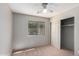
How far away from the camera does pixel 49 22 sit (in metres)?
1.60

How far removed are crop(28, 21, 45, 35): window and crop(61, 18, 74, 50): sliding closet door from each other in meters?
0.41

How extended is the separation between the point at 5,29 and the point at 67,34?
3.80 ft

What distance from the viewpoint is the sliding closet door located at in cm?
164

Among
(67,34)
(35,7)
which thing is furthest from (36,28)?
(67,34)

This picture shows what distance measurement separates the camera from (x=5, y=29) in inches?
55.6

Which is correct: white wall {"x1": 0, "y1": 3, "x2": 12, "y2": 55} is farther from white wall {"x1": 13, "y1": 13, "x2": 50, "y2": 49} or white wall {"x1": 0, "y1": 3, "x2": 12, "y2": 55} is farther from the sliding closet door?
the sliding closet door

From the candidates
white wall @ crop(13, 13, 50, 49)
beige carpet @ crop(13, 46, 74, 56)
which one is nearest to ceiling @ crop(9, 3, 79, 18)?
white wall @ crop(13, 13, 50, 49)

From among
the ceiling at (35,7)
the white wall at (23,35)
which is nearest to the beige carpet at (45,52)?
the white wall at (23,35)

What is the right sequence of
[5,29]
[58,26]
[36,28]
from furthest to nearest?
[58,26] < [36,28] < [5,29]

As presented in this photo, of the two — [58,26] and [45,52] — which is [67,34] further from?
[45,52]

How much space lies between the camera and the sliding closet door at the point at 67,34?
5.37 ft

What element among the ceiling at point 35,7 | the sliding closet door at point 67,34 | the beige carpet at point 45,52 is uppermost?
the ceiling at point 35,7

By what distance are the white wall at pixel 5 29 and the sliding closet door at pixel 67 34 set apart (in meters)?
0.99

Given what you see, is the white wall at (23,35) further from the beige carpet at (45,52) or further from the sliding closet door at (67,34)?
the sliding closet door at (67,34)
